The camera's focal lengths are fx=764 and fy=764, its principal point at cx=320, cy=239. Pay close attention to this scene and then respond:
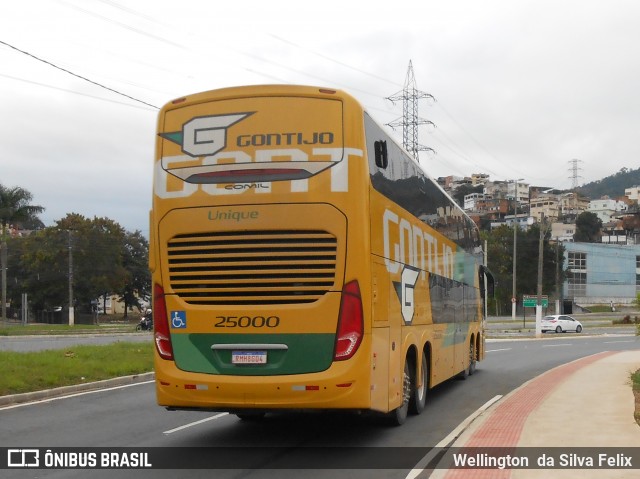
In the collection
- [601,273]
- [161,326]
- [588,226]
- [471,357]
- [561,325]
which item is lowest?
[561,325]

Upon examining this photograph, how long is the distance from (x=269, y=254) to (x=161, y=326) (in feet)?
5.61

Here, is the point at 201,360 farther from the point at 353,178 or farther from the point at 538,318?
the point at 538,318

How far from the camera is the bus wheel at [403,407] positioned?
1152 cm

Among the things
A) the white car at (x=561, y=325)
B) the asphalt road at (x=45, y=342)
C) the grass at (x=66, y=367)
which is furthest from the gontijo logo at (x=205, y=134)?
the white car at (x=561, y=325)

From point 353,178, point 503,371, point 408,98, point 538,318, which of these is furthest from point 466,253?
point 408,98

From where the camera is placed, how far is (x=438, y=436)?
36.4 feet

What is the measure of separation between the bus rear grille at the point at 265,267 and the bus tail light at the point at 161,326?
0.53m

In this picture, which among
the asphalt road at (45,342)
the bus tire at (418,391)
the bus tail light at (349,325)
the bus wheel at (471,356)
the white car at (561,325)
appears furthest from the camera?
the white car at (561,325)

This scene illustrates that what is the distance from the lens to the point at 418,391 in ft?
41.7

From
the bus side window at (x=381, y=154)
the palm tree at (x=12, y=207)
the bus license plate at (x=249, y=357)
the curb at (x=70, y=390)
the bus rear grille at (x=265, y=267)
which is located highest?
the palm tree at (x=12, y=207)

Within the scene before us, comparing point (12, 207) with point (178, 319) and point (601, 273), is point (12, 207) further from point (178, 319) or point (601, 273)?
point (601, 273)

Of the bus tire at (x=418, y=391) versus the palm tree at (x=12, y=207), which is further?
the palm tree at (x=12, y=207)

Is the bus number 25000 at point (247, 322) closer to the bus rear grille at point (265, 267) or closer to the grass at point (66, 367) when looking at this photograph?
the bus rear grille at point (265, 267)

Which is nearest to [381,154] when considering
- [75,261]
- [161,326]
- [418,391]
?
[161,326]
